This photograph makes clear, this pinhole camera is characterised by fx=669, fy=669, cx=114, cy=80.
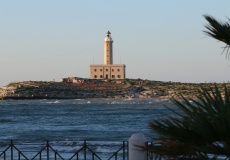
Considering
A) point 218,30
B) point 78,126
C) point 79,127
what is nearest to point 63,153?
point 218,30

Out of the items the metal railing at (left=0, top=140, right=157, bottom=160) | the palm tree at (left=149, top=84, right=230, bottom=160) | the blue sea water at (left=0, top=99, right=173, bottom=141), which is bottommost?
the blue sea water at (left=0, top=99, right=173, bottom=141)

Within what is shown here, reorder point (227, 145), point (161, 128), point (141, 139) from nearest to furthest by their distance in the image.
Answer: point (227, 145) → point (161, 128) → point (141, 139)

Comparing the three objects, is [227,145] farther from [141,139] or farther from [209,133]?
[141,139]

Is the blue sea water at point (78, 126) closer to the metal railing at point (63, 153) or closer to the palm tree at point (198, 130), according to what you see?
the palm tree at point (198, 130)

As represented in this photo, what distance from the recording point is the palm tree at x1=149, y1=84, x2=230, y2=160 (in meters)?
6.39

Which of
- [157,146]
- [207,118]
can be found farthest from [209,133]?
[157,146]

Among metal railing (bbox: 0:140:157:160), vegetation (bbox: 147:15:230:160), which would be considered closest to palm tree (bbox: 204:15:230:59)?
vegetation (bbox: 147:15:230:160)

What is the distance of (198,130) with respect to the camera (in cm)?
650

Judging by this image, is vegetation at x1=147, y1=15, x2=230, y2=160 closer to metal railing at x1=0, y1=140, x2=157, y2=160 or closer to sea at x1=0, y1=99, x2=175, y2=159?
sea at x1=0, y1=99, x2=175, y2=159

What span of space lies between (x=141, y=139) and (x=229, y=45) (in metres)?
4.71

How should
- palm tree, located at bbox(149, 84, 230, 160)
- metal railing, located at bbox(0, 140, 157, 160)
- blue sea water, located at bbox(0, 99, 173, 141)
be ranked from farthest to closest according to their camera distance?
blue sea water, located at bbox(0, 99, 173, 141), metal railing, located at bbox(0, 140, 157, 160), palm tree, located at bbox(149, 84, 230, 160)

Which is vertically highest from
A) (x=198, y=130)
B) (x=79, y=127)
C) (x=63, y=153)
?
(x=198, y=130)

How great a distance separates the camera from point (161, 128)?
21.9 feet

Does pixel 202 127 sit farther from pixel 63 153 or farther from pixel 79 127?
pixel 79 127
